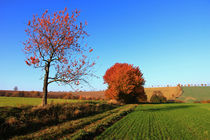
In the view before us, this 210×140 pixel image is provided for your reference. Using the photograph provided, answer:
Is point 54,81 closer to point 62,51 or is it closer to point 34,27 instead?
point 62,51

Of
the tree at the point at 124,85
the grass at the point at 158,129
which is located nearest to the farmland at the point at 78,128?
the grass at the point at 158,129

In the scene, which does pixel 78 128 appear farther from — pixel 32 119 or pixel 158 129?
pixel 158 129

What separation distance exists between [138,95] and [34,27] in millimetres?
37710

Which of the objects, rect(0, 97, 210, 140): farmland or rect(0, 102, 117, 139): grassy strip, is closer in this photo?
rect(0, 97, 210, 140): farmland

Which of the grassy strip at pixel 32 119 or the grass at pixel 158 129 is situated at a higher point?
the grassy strip at pixel 32 119

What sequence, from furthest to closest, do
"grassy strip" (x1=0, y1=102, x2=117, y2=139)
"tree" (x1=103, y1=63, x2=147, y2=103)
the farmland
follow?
"tree" (x1=103, y1=63, x2=147, y2=103)
"grassy strip" (x1=0, y1=102, x2=117, y2=139)
the farmland

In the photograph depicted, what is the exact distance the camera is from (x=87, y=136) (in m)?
7.47

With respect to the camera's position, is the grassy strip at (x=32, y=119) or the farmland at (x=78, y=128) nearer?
the farmland at (x=78, y=128)

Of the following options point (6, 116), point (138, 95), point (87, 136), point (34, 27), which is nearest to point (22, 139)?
point (87, 136)

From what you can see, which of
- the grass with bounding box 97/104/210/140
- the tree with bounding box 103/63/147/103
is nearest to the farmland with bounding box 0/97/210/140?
the grass with bounding box 97/104/210/140

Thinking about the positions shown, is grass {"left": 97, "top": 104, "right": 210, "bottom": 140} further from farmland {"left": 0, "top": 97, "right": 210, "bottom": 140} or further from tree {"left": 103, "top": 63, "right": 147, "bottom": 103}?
tree {"left": 103, "top": 63, "right": 147, "bottom": 103}

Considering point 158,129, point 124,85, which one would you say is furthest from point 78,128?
point 124,85

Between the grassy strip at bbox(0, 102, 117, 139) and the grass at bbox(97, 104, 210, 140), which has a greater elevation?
the grassy strip at bbox(0, 102, 117, 139)

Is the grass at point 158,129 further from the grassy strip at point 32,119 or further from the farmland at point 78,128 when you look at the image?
the grassy strip at point 32,119
